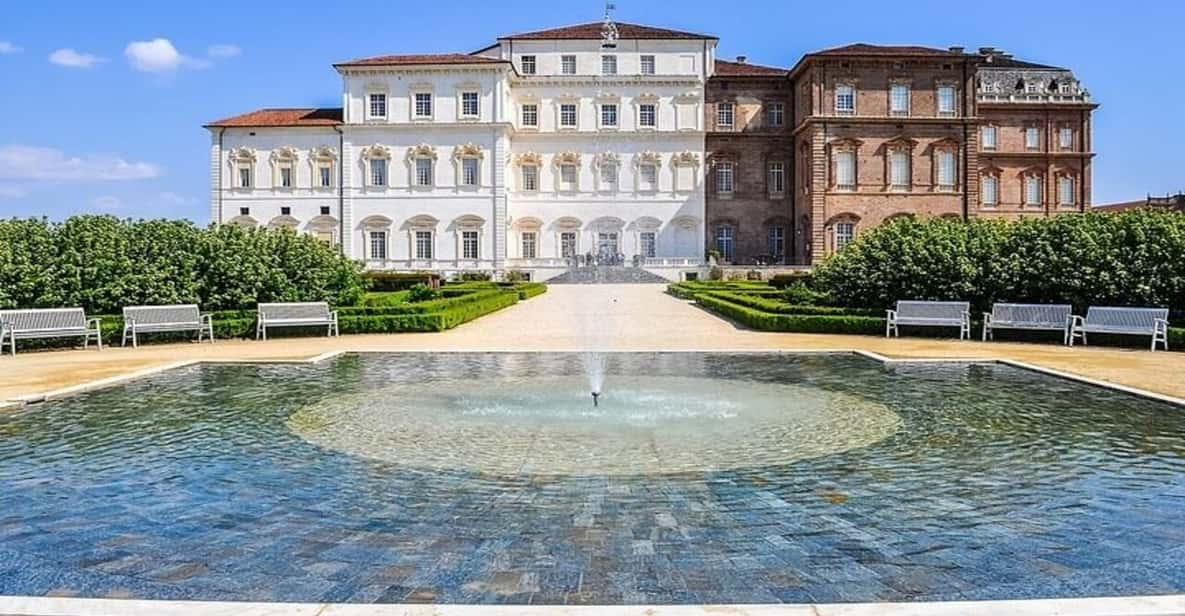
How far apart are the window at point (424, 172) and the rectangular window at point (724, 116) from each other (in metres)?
15.1

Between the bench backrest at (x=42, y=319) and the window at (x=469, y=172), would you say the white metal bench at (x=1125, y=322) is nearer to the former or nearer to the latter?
the bench backrest at (x=42, y=319)

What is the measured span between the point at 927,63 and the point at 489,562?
4611cm

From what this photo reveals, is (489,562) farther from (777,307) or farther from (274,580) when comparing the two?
(777,307)

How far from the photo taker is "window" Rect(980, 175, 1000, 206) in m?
53.8

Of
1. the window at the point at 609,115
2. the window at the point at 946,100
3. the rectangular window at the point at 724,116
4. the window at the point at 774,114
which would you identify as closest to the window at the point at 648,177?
the window at the point at 609,115

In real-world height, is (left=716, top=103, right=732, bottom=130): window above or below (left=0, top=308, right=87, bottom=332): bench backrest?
above

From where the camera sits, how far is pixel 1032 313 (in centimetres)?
1644

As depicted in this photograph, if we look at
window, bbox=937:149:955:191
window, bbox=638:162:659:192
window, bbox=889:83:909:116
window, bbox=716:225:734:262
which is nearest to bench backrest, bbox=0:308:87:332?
window, bbox=638:162:659:192

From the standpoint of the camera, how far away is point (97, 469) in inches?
253

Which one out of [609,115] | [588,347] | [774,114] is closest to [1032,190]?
[774,114]

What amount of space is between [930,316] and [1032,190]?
137 ft

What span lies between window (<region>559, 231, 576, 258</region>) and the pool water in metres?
40.4

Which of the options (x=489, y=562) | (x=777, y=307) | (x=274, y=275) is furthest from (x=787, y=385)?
(x=274, y=275)

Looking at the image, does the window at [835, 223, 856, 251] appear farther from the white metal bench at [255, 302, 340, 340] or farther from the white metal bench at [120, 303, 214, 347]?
the white metal bench at [120, 303, 214, 347]
